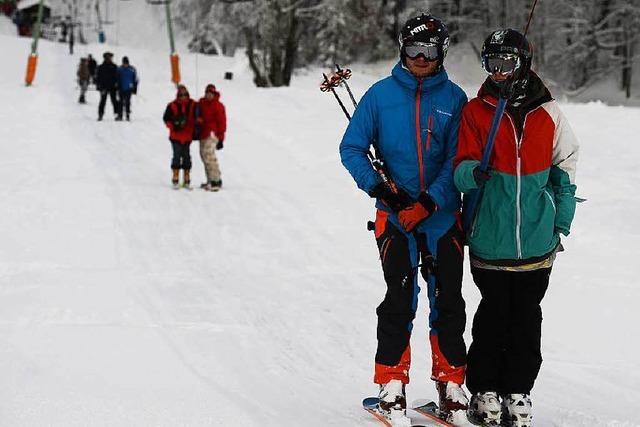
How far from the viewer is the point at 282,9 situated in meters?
Result: 34.0

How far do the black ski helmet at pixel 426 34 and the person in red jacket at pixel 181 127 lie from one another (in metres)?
10.5

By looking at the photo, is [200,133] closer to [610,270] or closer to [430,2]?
[610,270]

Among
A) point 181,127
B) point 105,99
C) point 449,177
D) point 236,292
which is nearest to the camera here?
point 449,177

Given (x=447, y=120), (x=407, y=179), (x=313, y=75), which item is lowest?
(x=313, y=75)

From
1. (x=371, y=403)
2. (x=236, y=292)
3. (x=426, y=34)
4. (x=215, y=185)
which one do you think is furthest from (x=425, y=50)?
(x=215, y=185)

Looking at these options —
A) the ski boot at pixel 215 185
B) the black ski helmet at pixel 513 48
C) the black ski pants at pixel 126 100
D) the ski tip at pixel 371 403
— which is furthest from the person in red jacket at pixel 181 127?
the black ski helmet at pixel 513 48

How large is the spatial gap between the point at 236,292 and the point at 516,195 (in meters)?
4.64

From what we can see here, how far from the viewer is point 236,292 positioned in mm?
8555

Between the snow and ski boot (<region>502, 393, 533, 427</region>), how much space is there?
44 cm

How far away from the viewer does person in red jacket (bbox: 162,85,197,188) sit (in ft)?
48.6

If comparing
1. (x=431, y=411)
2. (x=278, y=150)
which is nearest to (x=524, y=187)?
(x=431, y=411)

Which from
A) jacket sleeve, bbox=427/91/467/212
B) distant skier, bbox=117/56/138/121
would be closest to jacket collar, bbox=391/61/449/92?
jacket sleeve, bbox=427/91/467/212

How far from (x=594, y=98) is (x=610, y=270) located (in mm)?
29552

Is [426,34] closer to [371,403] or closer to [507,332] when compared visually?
[507,332]
